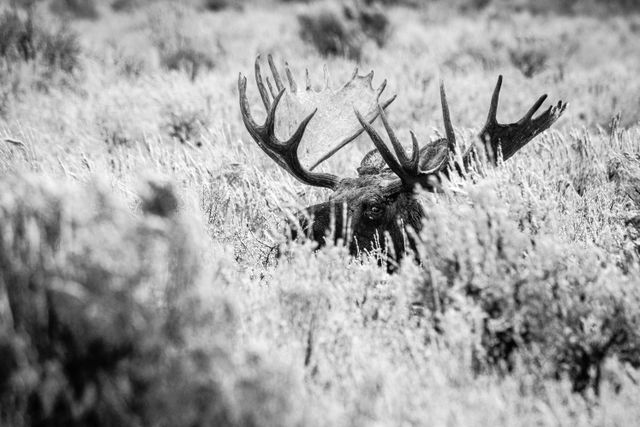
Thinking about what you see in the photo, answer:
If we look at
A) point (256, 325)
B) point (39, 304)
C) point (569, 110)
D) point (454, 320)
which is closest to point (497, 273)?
point (454, 320)

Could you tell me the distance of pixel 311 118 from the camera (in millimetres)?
3686

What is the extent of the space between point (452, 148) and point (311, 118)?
1.12m

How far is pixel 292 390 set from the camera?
1569mm

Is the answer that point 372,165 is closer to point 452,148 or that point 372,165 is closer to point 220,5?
point 452,148

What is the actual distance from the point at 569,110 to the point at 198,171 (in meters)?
4.69

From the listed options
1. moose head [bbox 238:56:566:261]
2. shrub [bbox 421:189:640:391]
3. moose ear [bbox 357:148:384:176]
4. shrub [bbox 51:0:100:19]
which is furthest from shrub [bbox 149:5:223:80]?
shrub [bbox 421:189:640:391]

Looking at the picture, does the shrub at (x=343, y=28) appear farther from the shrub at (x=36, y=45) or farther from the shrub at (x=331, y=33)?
the shrub at (x=36, y=45)

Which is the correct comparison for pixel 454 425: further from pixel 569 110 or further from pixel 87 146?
pixel 569 110

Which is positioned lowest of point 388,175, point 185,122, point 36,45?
point 388,175

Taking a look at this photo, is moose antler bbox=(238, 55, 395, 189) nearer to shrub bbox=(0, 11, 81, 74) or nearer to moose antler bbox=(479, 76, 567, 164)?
moose antler bbox=(479, 76, 567, 164)

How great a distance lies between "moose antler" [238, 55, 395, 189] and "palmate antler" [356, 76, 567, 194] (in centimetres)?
54

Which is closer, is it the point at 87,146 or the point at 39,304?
the point at 39,304

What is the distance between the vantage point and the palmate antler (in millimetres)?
2789

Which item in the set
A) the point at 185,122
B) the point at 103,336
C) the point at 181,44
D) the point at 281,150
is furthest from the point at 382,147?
the point at 181,44
